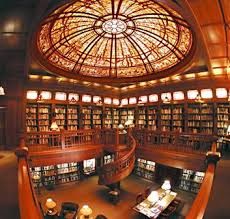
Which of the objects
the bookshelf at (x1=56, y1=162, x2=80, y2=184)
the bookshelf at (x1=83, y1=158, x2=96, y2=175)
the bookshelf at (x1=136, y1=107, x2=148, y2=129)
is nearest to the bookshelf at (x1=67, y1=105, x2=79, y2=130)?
the bookshelf at (x1=56, y1=162, x2=80, y2=184)

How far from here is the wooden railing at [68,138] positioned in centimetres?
651

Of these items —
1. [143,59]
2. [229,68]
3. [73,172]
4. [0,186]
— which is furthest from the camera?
[73,172]

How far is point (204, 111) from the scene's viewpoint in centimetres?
766

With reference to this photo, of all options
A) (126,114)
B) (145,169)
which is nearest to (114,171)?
(145,169)

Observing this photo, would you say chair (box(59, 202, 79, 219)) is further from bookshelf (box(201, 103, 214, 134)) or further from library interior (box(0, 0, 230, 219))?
bookshelf (box(201, 103, 214, 134))

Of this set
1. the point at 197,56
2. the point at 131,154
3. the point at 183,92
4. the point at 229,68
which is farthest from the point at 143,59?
the point at 131,154

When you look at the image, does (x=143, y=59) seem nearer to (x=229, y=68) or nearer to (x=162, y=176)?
(x=229, y=68)

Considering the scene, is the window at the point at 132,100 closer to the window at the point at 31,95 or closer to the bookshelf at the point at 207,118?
the bookshelf at the point at 207,118

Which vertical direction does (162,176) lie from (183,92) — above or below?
below

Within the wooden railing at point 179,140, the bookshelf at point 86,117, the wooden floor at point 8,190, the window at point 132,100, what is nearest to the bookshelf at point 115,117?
the window at point 132,100

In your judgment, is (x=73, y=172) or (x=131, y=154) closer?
(x=131, y=154)

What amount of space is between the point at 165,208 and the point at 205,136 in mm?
2398

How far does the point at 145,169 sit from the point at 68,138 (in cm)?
423

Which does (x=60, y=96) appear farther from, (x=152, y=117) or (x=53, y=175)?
(x=152, y=117)
